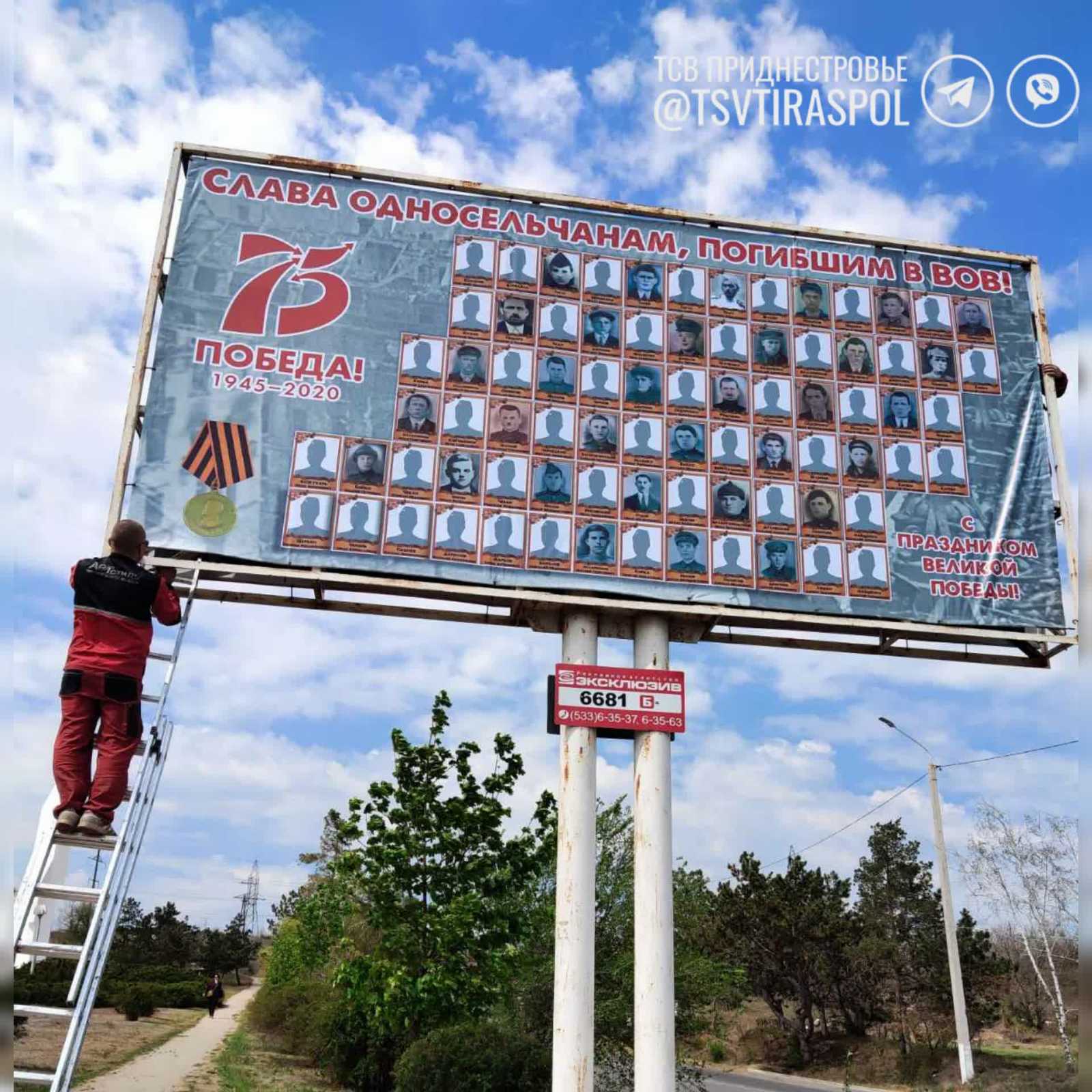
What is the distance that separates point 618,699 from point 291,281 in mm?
5708

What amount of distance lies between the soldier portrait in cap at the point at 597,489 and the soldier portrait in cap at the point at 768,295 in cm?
274

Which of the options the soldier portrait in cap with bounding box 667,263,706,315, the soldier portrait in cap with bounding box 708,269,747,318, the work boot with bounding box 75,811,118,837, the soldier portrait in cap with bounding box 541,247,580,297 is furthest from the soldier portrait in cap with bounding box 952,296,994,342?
the work boot with bounding box 75,811,118,837

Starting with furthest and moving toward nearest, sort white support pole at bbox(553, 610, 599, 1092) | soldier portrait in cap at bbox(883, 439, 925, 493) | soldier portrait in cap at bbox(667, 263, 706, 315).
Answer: soldier portrait in cap at bbox(667, 263, 706, 315), soldier portrait in cap at bbox(883, 439, 925, 493), white support pole at bbox(553, 610, 599, 1092)

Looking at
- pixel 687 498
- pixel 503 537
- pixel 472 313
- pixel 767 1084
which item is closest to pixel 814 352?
pixel 687 498

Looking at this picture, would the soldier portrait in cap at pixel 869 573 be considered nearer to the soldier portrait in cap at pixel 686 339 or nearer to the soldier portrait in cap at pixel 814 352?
the soldier portrait in cap at pixel 814 352

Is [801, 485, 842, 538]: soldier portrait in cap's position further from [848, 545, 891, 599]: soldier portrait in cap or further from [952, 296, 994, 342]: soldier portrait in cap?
[952, 296, 994, 342]: soldier portrait in cap

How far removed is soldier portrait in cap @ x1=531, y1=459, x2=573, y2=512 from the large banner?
0.03m

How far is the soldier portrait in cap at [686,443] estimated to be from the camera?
11.0 meters

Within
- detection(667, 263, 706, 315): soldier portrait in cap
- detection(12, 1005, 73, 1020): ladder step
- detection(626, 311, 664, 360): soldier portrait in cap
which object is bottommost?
detection(12, 1005, 73, 1020): ladder step

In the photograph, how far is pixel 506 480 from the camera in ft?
34.9

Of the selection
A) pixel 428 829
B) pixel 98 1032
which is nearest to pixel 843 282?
pixel 428 829

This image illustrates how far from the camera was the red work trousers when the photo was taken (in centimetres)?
704

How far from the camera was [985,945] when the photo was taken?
92.0ft

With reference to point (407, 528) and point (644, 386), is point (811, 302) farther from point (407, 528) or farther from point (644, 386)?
point (407, 528)
